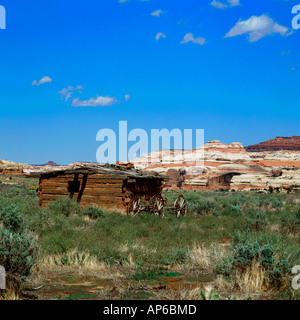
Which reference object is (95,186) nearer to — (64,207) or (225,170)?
(64,207)

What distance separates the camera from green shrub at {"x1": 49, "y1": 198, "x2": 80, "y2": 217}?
49.4 ft

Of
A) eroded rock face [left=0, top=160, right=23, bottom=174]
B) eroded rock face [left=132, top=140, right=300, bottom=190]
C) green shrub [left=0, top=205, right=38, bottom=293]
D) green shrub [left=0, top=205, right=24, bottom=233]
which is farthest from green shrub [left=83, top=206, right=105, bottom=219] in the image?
eroded rock face [left=0, top=160, right=23, bottom=174]

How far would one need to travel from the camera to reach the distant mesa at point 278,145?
5798 inches

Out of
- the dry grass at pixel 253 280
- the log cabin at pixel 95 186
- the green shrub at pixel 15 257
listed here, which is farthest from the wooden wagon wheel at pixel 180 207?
the green shrub at pixel 15 257

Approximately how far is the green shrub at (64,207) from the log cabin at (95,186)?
130cm

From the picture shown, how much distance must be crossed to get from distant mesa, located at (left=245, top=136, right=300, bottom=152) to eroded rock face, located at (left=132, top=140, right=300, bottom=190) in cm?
5373

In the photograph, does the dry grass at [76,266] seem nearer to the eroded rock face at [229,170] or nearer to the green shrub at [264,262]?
the green shrub at [264,262]

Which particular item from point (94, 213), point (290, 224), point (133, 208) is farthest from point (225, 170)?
point (290, 224)

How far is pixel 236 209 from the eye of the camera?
19.1 metres

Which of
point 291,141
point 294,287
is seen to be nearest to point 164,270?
point 294,287

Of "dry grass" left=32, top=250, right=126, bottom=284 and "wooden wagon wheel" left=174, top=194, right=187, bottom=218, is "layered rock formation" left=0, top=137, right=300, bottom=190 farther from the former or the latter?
"dry grass" left=32, top=250, right=126, bottom=284

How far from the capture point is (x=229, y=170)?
229 feet

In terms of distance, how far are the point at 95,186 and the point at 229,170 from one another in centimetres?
5580

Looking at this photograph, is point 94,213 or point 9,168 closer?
point 94,213
